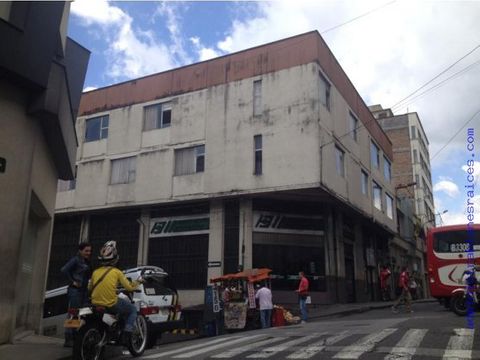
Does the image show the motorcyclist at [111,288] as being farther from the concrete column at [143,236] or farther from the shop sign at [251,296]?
the concrete column at [143,236]

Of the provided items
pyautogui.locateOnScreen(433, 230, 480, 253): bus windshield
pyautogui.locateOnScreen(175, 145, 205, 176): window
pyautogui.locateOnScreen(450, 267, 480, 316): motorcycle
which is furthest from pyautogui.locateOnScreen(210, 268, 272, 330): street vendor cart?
pyautogui.locateOnScreen(175, 145, 205, 176): window

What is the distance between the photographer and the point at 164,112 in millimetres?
27828

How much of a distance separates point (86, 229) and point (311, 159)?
14851mm

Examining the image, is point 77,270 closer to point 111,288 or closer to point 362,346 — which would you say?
point 111,288

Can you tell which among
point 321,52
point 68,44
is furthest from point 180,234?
point 68,44

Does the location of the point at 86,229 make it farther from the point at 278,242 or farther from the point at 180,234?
the point at 278,242

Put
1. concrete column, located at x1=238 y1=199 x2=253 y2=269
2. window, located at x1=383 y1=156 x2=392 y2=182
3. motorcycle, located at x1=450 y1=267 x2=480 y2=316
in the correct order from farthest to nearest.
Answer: window, located at x1=383 y1=156 x2=392 y2=182, concrete column, located at x1=238 y1=199 x2=253 y2=269, motorcycle, located at x1=450 y1=267 x2=480 y2=316

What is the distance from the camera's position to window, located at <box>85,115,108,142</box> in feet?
98.1

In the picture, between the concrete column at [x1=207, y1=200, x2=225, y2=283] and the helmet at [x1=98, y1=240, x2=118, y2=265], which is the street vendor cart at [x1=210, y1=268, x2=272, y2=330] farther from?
the helmet at [x1=98, y1=240, x2=118, y2=265]

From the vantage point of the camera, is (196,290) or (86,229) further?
(86,229)

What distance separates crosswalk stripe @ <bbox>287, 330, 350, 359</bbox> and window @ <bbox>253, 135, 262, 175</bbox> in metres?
14.9

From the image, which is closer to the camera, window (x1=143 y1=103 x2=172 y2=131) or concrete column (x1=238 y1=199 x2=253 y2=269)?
concrete column (x1=238 y1=199 x2=253 y2=269)

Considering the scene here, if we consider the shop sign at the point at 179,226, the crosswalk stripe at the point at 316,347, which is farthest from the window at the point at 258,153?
the crosswalk stripe at the point at 316,347

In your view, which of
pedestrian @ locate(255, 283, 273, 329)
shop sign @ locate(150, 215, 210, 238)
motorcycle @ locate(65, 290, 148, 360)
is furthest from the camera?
shop sign @ locate(150, 215, 210, 238)
